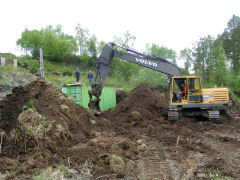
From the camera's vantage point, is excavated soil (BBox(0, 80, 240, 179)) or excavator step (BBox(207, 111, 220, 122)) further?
excavator step (BBox(207, 111, 220, 122))

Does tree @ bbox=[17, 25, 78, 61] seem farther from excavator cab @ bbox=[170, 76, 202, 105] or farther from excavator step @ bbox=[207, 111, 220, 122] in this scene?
excavator step @ bbox=[207, 111, 220, 122]

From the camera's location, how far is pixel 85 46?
44.6m

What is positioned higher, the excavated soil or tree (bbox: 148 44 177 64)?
tree (bbox: 148 44 177 64)

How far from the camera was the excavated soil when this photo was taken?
4.58 meters

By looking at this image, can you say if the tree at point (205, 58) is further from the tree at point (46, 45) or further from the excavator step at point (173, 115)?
the tree at point (46, 45)

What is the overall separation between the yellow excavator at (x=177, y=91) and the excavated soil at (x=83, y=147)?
1815mm

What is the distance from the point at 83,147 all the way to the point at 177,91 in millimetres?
7092

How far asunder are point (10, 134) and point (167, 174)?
3.67 metres

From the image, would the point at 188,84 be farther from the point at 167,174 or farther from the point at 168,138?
the point at 167,174

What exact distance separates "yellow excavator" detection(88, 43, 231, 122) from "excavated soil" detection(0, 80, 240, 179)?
181 cm

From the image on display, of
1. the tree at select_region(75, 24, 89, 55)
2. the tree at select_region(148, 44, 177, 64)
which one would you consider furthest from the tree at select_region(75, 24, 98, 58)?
the tree at select_region(148, 44, 177, 64)

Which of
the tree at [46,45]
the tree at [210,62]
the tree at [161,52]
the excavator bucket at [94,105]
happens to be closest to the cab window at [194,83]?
the excavator bucket at [94,105]

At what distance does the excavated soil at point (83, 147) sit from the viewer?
4.58 metres

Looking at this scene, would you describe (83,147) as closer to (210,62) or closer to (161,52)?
(210,62)
